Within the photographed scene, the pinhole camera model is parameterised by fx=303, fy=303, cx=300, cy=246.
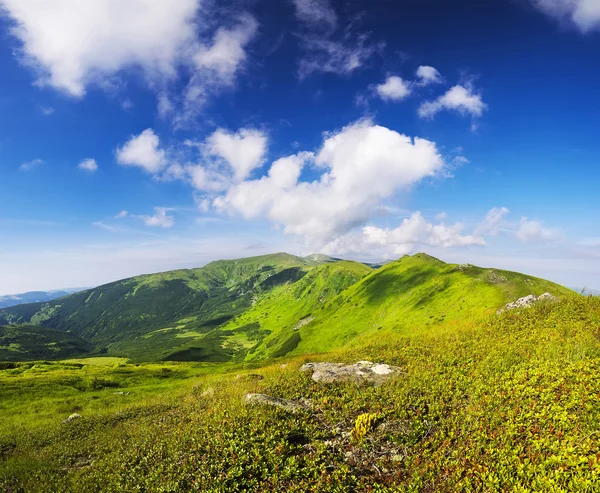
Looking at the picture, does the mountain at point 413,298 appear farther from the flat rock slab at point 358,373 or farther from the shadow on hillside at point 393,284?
the flat rock slab at point 358,373

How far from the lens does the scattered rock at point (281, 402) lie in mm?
17219

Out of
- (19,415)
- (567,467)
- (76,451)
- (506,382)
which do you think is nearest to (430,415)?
(506,382)

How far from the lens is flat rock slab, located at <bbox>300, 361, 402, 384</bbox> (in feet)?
67.9

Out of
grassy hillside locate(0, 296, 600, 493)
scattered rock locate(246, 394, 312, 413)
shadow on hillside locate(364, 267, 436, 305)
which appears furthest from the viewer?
shadow on hillside locate(364, 267, 436, 305)

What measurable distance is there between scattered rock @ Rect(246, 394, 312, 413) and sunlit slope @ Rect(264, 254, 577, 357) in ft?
143

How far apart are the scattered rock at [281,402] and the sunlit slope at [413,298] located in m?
43.5

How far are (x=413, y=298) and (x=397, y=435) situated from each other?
12937 cm

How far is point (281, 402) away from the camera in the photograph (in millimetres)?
18359

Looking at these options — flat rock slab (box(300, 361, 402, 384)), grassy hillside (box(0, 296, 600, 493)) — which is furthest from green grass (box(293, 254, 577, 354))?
grassy hillside (box(0, 296, 600, 493))

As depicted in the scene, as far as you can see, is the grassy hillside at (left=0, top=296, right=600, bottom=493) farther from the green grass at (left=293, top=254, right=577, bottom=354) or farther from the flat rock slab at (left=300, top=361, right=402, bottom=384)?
the green grass at (left=293, top=254, right=577, bottom=354)

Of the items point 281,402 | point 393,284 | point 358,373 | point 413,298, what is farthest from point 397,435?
point 393,284

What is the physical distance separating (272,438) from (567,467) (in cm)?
1070

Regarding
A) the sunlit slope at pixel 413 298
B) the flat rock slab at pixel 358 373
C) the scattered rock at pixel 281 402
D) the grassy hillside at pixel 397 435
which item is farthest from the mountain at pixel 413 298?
the scattered rock at pixel 281 402

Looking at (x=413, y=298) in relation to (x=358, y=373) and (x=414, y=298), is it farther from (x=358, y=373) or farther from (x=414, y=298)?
(x=358, y=373)
